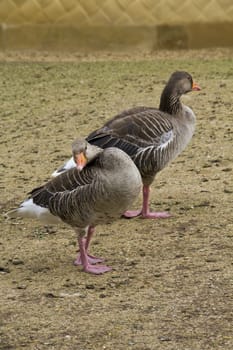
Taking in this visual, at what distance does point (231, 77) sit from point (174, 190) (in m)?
3.95

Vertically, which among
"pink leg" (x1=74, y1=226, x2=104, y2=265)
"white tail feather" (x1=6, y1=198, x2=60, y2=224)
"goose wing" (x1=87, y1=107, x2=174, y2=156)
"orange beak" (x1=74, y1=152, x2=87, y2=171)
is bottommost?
"pink leg" (x1=74, y1=226, x2=104, y2=265)

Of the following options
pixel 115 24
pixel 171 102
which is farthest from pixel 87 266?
pixel 115 24

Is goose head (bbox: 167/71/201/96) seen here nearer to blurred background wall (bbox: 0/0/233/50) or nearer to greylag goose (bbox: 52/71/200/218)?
greylag goose (bbox: 52/71/200/218)

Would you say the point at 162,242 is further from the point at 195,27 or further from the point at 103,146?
the point at 195,27

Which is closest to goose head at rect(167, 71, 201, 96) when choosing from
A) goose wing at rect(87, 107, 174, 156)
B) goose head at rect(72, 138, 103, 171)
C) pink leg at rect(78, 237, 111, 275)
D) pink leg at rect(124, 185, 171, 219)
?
goose wing at rect(87, 107, 174, 156)

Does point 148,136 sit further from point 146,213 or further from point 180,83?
point 180,83

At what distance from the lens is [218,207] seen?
244 inches

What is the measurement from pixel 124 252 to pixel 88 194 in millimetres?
593

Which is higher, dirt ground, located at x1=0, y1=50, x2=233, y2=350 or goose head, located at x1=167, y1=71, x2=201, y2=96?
goose head, located at x1=167, y1=71, x2=201, y2=96

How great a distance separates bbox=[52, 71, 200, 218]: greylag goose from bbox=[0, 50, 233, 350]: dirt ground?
349mm

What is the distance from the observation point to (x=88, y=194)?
504 cm

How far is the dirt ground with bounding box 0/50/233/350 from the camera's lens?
4285 mm

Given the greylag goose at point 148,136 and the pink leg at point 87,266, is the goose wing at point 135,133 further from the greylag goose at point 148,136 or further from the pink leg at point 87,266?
the pink leg at point 87,266

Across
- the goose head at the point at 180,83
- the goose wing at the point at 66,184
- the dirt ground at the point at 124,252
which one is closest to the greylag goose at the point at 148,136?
the goose head at the point at 180,83
